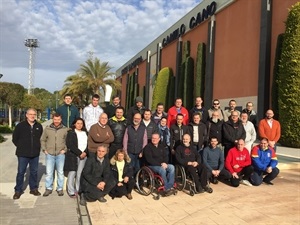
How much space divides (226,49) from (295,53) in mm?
7596

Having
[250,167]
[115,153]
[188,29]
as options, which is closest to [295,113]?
[250,167]

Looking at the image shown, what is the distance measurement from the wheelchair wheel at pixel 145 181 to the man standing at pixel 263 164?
249 centimetres

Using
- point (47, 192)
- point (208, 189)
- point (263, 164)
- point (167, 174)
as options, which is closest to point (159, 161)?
point (167, 174)

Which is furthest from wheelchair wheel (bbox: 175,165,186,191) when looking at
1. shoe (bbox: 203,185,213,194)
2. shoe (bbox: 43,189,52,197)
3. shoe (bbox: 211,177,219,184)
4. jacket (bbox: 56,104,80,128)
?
shoe (bbox: 43,189,52,197)

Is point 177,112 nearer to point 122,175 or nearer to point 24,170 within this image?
point 122,175

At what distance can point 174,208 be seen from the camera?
630 centimetres

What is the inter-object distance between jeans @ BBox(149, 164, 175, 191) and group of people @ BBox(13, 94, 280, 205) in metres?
0.02

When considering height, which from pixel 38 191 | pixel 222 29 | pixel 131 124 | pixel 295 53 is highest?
pixel 222 29

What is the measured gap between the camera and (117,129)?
7.25 m

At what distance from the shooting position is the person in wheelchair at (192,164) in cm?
722

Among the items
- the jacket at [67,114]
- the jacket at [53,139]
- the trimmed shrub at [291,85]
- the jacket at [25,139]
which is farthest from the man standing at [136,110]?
the trimmed shrub at [291,85]

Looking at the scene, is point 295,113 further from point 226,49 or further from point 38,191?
point 38,191

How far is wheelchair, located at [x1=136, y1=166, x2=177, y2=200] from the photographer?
22.9 ft

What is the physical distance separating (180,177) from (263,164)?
199 centimetres
